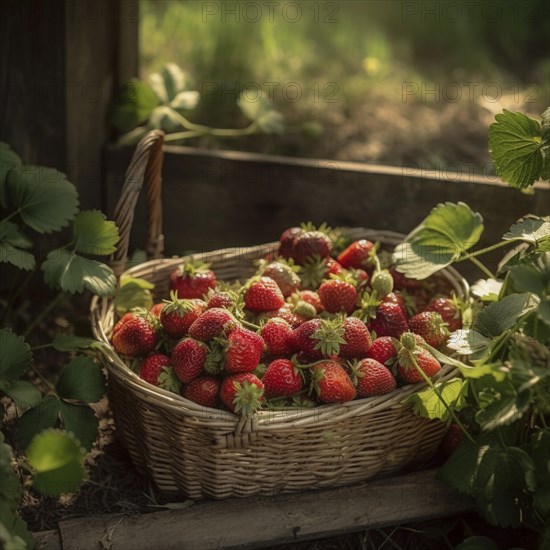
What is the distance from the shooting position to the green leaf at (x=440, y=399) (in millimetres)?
1564

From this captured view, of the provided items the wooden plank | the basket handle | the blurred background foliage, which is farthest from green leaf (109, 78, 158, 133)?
the wooden plank

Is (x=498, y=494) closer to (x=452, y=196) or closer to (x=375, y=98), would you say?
(x=452, y=196)

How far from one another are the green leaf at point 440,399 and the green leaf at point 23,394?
2.26 ft

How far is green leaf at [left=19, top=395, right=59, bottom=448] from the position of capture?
1609 millimetres

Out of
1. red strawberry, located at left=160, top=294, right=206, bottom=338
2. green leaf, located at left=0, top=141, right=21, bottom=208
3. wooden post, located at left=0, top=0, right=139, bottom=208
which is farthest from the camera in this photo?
wooden post, located at left=0, top=0, right=139, bottom=208

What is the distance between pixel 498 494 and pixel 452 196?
92 centimetres

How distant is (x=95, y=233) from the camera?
5.68 ft

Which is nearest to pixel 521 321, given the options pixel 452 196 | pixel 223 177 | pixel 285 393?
pixel 285 393

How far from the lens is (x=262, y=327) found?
5.57 ft

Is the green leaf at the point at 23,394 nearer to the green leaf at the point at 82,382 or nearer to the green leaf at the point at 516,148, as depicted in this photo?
the green leaf at the point at 82,382

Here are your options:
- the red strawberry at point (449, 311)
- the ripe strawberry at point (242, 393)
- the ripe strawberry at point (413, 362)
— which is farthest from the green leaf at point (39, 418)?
the red strawberry at point (449, 311)

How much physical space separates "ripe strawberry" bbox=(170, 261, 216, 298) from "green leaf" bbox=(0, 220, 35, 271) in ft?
1.04

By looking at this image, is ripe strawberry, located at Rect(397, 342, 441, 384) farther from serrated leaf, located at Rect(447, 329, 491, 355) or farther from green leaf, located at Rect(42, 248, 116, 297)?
green leaf, located at Rect(42, 248, 116, 297)

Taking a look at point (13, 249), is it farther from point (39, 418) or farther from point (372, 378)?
point (372, 378)
